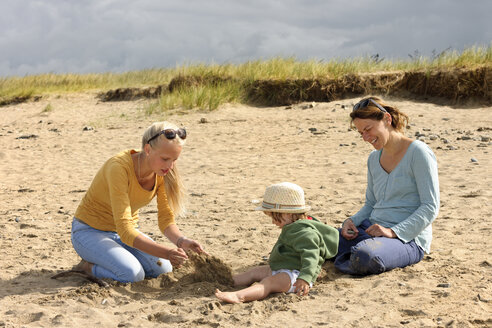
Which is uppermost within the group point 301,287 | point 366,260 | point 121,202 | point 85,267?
point 121,202

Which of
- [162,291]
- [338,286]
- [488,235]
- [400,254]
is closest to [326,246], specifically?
[338,286]

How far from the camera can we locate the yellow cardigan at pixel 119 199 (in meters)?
3.96

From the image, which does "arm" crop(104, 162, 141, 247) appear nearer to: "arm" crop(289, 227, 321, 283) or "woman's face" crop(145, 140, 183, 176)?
"woman's face" crop(145, 140, 183, 176)

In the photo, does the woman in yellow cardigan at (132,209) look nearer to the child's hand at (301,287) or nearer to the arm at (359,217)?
the child's hand at (301,287)

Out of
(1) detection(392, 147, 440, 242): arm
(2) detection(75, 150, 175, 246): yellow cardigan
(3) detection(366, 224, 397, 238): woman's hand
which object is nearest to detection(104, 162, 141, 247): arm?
(2) detection(75, 150, 175, 246): yellow cardigan

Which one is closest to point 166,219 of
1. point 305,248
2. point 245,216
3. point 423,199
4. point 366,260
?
point 305,248

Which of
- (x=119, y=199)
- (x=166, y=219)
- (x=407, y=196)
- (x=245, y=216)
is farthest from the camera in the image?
(x=245, y=216)

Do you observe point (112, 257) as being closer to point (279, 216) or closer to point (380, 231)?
point (279, 216)

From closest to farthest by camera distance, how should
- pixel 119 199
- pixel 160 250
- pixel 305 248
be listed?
pixel 305 248 → pixel 160 250 → pixel 119 199

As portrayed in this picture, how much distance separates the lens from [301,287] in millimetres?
3705

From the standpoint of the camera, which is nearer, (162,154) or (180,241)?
(162,154)

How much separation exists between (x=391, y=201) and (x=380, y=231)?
0.35 metres

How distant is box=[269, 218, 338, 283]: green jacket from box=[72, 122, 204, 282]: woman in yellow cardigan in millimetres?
578

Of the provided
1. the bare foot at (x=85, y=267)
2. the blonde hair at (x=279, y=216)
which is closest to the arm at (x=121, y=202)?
the bare foot at (x=85, y=267)
